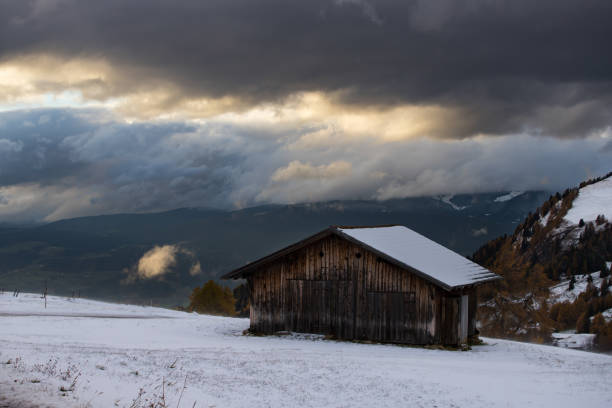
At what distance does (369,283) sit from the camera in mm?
30484

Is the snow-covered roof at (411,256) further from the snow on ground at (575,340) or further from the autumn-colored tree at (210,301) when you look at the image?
the snow on ground at (575,340)

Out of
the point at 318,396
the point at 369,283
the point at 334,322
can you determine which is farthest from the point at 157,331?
the point at 318,396

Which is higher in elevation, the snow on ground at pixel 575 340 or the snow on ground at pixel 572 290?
the snow on ground at pixel 572 290

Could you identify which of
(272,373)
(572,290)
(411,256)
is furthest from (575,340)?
(272,373)

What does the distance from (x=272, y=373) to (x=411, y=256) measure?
13.8 m

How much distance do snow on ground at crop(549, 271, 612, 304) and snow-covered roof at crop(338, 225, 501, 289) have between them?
144 meters

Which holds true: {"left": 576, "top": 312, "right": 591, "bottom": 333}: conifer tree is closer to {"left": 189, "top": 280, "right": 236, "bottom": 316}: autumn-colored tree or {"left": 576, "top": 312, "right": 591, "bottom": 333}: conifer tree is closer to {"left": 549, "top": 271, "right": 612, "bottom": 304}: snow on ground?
{"left": 549, "top": 271, "right": 612, "bottom": 304}: snow on ground

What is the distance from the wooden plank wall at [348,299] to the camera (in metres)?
29.2

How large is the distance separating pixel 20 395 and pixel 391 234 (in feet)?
83.2

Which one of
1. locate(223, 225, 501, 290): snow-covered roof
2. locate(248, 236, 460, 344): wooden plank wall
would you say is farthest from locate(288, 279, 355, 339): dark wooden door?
locate(223, 225, 501, 290): snow-covered roof

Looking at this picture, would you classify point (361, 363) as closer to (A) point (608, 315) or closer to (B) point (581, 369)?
(B) point (581, 369)

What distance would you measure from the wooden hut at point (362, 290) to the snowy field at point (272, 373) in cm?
150

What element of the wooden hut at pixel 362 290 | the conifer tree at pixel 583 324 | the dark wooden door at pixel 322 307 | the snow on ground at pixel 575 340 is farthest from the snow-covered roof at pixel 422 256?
the conifer tree at pixel 583 324

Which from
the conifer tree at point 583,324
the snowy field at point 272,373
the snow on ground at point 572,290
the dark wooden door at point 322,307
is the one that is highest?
the dark wooden door at point 322,307
